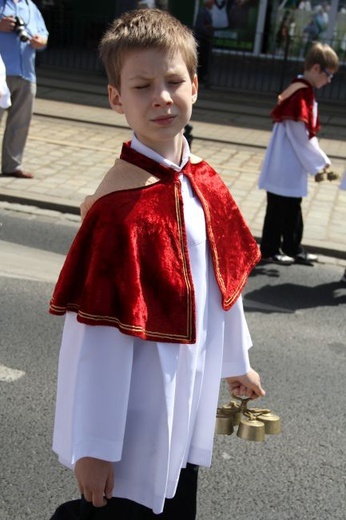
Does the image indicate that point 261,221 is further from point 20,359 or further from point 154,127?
point 154,127

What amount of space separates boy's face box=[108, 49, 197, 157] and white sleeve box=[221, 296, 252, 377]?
56 cm

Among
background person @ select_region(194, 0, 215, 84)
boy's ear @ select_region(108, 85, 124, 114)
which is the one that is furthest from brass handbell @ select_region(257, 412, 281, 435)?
background person @ select_region(194, 0, 215, 84)

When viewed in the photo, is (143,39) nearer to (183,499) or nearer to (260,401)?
(183,499)

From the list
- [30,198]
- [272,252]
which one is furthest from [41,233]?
[272,252]

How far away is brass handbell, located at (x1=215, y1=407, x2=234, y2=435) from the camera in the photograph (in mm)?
2791

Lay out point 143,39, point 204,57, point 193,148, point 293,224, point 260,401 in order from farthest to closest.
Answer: point 204,57 → point 193,148 → point 293,224 → point 260,401 → point 143,39

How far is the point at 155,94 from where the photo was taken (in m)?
2.31

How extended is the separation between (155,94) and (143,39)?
0.47ft

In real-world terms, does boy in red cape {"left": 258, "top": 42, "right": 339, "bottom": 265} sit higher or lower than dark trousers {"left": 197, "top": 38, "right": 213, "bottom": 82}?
higher

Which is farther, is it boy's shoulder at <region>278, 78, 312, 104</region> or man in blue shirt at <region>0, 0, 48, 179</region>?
man in blue shirt at <region>0, 0, 48, 179</region>

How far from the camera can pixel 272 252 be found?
7.62 metres

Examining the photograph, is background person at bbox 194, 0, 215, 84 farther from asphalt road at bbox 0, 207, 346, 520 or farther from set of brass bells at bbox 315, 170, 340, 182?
asphalt road at bbox 0, 207, 346, 520

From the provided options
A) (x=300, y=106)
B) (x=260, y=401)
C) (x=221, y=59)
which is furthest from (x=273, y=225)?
(x=221, y=59)

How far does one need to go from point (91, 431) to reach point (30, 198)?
22.2 ft
